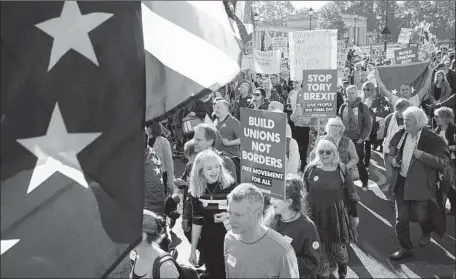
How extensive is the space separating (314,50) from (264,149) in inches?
209

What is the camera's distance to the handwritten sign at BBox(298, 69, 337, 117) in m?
8.08

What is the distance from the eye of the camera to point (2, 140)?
7.20 ft

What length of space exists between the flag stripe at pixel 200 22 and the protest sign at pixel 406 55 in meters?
12.0

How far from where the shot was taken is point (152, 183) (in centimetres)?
566

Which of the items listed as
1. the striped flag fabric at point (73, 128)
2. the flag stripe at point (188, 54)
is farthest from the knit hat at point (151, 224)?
the striped flag fabric at point (73, 128)

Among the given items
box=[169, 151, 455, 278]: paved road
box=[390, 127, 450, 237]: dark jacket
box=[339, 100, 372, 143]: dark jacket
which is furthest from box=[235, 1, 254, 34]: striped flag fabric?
box=[169, 151, 455, 278]: paved road

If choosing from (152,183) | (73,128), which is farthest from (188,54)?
(152,183)

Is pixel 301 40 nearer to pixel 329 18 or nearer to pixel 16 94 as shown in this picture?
pixel 16 94

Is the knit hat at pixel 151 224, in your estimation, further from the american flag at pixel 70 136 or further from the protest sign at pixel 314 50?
the protest sign at pixel 314 50

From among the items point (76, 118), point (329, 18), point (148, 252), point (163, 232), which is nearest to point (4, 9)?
point (76, 118)

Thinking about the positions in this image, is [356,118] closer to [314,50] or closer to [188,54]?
[314,50]

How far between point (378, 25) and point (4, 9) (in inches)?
4793

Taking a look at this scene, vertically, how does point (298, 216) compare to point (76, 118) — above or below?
below

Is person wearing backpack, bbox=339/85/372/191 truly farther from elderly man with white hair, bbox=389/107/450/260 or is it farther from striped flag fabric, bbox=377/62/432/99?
striped flag fabric, bbox=377/62/432/99
